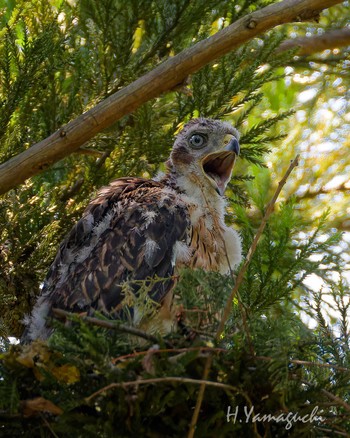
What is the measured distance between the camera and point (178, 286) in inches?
108

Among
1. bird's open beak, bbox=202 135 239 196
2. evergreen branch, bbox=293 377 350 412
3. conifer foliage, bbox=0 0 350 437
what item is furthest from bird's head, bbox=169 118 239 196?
evergreen branch, bbox=293 377 350 412

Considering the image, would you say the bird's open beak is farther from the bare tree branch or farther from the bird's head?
the bare tree branch

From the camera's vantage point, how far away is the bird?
3.46 meters

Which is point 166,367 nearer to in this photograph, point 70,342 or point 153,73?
point 70,342

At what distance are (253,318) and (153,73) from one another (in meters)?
1.14

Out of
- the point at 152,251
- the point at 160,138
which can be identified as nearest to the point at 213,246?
the point at 152,251

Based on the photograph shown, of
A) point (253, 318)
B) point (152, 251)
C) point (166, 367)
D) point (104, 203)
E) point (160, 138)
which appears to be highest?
point (160, 138)

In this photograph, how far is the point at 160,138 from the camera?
4.48 metres

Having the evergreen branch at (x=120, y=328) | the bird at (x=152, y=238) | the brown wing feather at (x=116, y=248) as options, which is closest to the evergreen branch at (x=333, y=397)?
the evergreen branch at (x=120, y=328)

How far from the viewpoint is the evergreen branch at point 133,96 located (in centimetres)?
315

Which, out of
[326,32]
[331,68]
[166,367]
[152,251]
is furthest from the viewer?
[331,68]

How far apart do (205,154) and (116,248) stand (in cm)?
90
